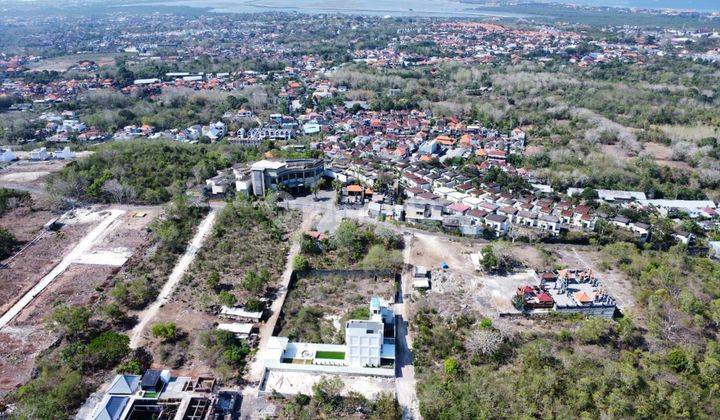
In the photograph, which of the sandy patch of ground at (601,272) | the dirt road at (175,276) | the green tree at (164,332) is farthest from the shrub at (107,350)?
the sandy patch of ground at (601,272)

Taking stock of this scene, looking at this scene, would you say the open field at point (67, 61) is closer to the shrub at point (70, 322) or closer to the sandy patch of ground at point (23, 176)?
the sandy patch of ground at point (23, 176)

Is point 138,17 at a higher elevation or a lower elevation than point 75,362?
higher

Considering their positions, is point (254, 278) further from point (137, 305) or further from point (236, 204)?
point (236, 204)

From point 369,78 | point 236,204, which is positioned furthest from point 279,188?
point 369,78

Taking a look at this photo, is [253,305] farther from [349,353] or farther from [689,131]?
[689,131]

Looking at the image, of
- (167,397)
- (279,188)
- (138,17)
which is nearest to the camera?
(167,397)

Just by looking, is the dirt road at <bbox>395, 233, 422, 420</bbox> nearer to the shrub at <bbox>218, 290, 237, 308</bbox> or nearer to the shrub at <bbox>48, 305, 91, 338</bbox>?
the shrub at <bbox>218, 290, 237, 308</bbox>

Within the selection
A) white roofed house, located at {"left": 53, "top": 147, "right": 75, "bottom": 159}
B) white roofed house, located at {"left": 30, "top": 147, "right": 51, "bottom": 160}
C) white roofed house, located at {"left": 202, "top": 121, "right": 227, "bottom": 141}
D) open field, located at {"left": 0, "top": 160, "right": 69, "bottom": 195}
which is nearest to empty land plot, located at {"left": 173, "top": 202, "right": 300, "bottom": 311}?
open field, located at {"left": 0, "top": 160, "right": 69, "bottom": 195}
